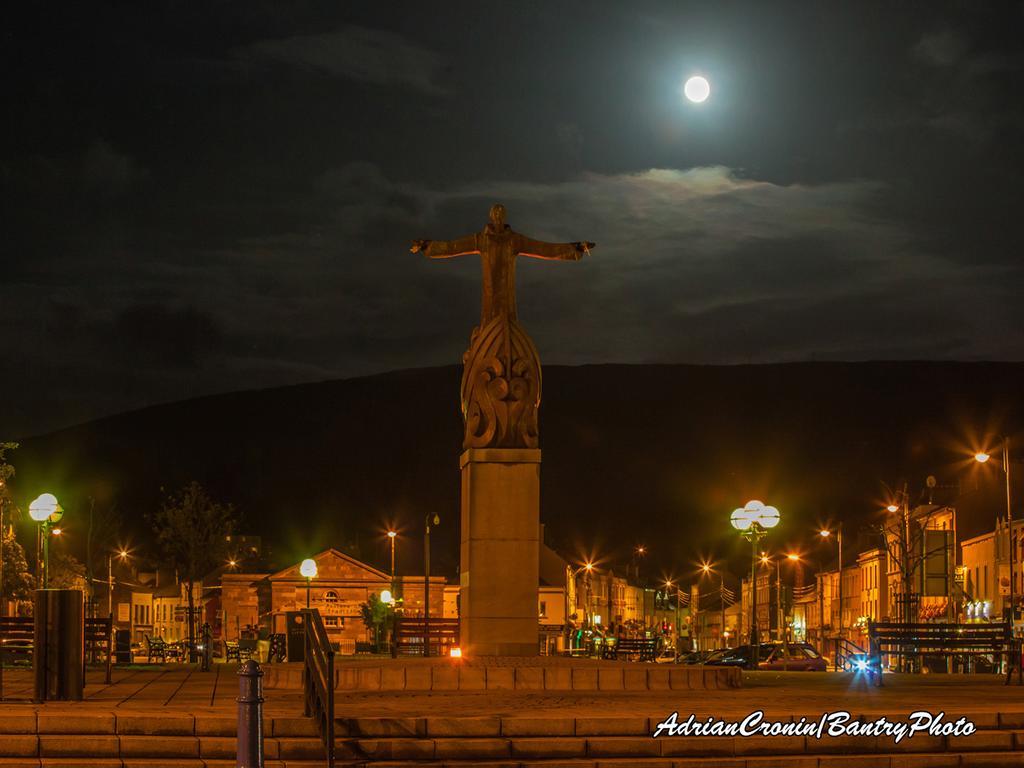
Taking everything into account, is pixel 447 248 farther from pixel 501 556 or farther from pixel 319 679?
pixel 319 679

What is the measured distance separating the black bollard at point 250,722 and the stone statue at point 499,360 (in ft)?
35.0

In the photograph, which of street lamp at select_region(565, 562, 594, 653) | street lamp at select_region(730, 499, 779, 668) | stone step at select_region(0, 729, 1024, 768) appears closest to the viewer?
stone step at select_region(0, 729, 1024, 768)

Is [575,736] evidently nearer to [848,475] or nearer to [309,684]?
[309,684]

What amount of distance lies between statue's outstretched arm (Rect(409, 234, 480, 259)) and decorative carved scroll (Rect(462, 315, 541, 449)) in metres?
1.27

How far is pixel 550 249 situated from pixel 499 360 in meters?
2.13

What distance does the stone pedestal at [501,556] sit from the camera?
875 inches

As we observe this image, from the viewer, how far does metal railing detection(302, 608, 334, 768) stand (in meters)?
13.8

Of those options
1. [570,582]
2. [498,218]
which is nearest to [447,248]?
[498,218]

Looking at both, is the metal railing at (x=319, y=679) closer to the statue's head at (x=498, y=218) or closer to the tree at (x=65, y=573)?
the statue's head at (x=498, y=218)

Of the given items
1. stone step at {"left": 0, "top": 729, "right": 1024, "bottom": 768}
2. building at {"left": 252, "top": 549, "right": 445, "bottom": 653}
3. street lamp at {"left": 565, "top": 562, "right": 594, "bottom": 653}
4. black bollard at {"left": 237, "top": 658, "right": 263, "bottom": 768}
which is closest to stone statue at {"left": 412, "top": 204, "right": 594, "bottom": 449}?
stone step at {"left": 0, "top": 729, "right": 1024, "bottom": 768}

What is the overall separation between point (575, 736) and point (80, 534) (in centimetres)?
12059

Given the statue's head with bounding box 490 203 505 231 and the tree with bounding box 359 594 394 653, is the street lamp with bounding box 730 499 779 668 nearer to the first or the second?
the statue's head with bounding box 490 203 505 231

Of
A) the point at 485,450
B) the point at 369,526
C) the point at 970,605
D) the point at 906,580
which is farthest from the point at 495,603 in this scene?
the point at 369,526

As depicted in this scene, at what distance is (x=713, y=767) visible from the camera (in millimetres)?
14508
